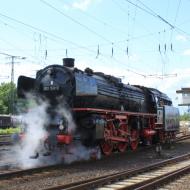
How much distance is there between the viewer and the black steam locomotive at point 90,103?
16484 mm

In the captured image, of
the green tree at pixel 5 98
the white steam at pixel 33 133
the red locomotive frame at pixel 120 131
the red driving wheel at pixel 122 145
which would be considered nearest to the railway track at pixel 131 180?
the red locomotive frame at pixel 120 131

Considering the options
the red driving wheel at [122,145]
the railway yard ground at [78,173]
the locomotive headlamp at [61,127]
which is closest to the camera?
the railway yard ground at [78,173]

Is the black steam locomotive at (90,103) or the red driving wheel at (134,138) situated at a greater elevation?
the black steam locomotive at (90,103)

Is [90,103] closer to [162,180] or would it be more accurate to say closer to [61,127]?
[61,127]

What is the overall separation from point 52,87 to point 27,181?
18.2 ft

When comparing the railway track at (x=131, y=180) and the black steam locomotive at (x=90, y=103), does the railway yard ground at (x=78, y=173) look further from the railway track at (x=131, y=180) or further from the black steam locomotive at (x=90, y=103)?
the black steam locomotive at (x=90, y=103)

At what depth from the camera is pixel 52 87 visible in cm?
1688

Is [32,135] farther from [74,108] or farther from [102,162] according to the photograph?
[102,162]

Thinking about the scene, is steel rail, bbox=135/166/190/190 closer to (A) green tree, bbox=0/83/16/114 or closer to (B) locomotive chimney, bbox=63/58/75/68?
(B) locomotive chimney, bbox=63/58/75/68

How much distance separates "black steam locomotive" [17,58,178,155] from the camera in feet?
54.1

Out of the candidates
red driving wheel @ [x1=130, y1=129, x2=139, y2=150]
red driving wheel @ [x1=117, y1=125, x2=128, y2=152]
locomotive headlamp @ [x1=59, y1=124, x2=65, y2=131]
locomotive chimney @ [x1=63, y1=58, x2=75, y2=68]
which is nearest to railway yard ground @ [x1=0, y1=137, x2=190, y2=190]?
red driving wheel @ [x1=117, y1=125, x2=128, y2=152]

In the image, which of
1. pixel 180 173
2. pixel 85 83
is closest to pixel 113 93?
pixel 85 83

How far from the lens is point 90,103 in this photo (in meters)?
17.2

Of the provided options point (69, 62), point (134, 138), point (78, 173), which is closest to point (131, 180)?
point (78, 173)
